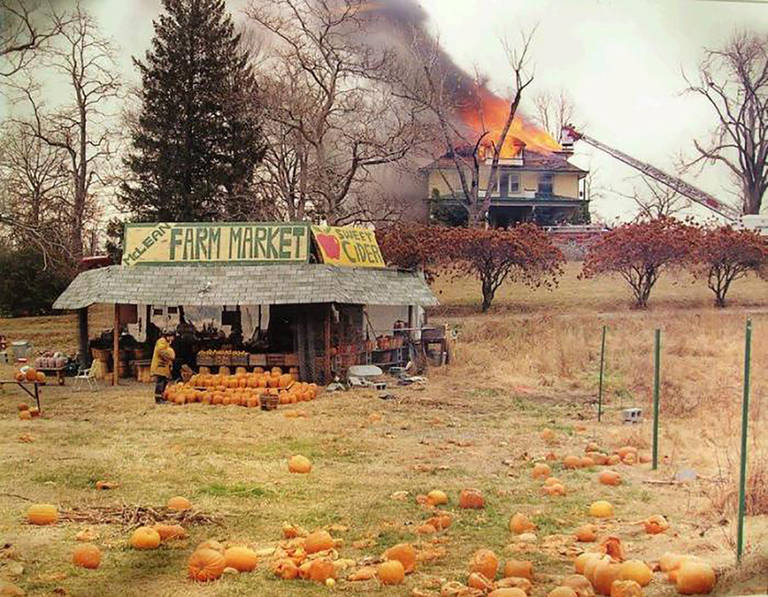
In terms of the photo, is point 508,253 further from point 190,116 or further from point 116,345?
point 116,345

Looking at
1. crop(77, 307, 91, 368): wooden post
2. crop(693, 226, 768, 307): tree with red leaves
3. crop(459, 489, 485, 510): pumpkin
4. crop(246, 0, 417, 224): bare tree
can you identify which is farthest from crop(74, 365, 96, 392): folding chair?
crop(693, 226, 768, 307): tree with red leaves

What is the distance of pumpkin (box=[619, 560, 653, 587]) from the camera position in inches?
138

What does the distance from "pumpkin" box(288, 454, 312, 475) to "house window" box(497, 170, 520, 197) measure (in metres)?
1.78

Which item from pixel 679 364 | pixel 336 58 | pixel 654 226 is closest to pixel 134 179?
pixel 336 58

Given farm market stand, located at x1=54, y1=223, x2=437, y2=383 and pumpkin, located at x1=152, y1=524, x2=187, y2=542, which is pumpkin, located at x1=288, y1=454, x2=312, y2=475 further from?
farm market stand, located at x1=54, y1=223, x2=437, y2=383

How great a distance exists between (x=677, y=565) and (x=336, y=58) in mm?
2775

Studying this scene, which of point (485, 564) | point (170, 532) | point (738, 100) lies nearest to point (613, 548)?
point (485, 564)

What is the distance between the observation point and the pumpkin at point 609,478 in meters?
4.47

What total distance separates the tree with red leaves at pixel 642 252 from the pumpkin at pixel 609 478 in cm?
126

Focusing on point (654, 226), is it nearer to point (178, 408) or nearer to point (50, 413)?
point (178, 408)

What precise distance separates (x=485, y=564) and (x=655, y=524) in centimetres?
95

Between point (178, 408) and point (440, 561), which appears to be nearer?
point (440, 561)

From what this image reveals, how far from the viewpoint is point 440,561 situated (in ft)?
11.9

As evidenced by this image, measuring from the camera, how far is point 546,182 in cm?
480
